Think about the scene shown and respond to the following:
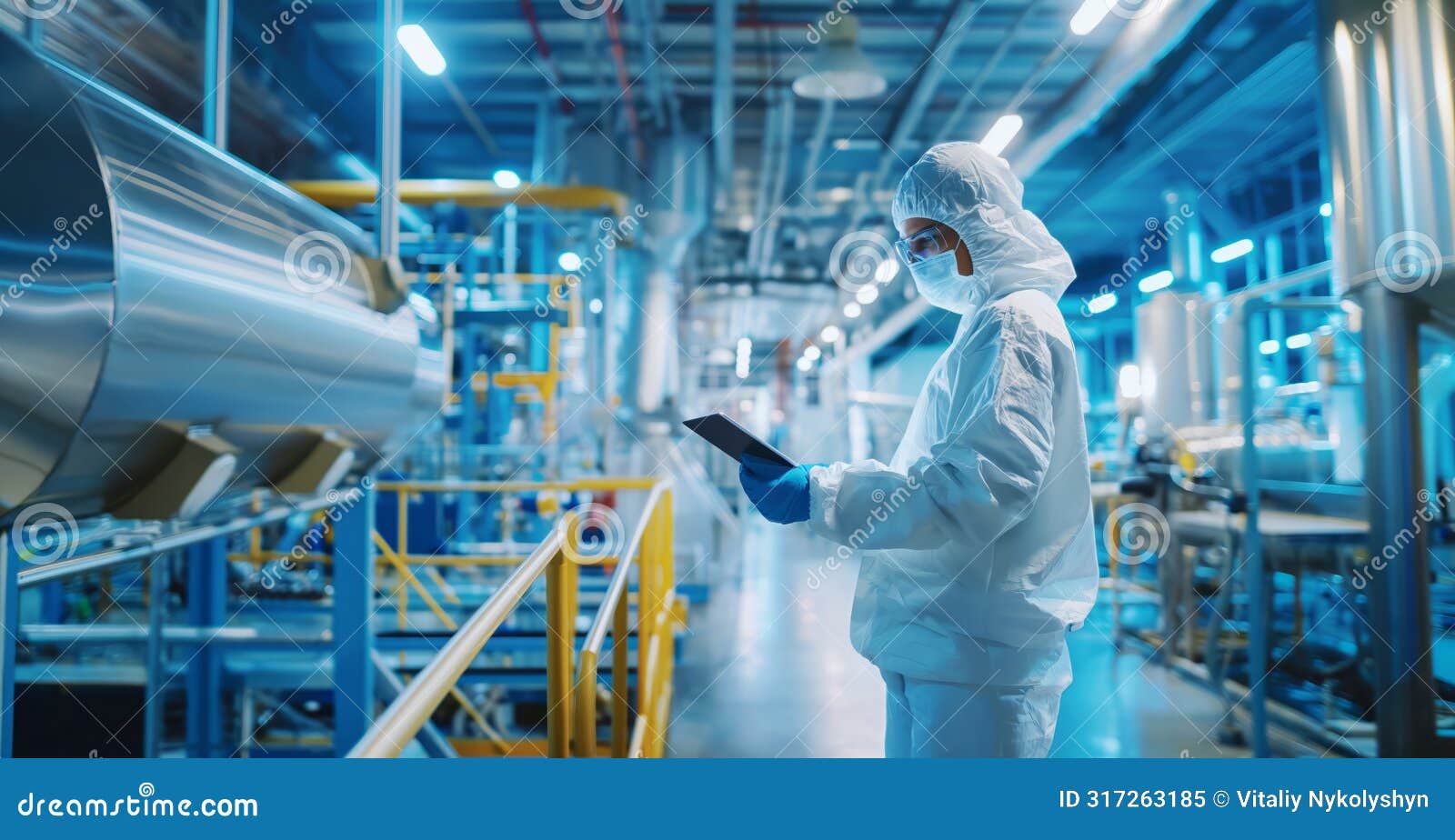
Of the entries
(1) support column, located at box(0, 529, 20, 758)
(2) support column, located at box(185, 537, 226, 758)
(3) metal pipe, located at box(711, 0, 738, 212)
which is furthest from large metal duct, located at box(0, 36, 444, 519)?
(3) metal pipe, located at box(711, 0, 738, 212)

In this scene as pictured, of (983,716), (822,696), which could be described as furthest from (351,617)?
(822,696)

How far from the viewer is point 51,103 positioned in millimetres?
1013

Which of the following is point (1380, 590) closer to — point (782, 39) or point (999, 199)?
point (999, 199)

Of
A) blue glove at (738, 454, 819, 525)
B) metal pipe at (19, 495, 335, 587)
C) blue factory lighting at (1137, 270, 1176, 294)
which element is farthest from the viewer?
blue factory lighting at (1137, 270, 1176, 294)

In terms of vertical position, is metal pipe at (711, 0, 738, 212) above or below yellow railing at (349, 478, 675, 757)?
above

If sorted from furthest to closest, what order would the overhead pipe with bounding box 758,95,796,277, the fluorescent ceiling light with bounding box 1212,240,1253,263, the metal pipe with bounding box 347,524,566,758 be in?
the fluorescent ceiling light with bounding box 1212,240,1253,263 → the overhead pipe with bounding box 758,95,796,277 → the metal pipe with bounding box 347,524,566,758

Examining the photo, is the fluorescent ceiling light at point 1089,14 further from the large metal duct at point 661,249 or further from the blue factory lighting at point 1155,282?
the blue factory lighting at point 1155,282

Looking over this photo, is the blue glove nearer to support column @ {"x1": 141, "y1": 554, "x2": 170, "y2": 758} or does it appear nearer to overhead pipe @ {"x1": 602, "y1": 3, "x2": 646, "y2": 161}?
support column @ {"x1": 141, "y1": 554, "x2": 170, "y2": 758}

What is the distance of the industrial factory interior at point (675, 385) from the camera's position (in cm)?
124

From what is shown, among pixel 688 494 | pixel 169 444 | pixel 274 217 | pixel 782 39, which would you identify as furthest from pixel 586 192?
pixel 169 444

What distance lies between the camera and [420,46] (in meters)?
3.36

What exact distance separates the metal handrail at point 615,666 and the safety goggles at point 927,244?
2.91ft

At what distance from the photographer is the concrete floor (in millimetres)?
2977

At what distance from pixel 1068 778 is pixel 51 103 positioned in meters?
1.86
